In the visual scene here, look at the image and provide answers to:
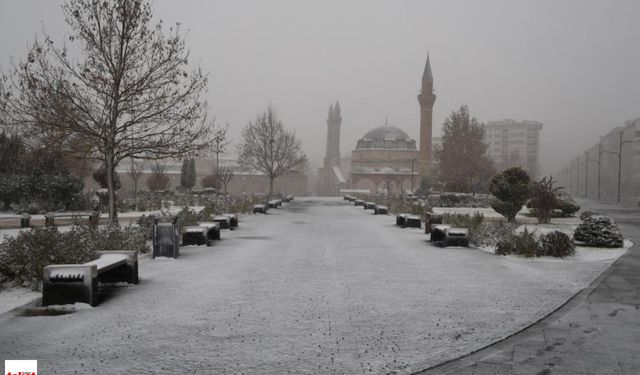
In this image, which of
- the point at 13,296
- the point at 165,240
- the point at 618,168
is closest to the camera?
the point at 13,296

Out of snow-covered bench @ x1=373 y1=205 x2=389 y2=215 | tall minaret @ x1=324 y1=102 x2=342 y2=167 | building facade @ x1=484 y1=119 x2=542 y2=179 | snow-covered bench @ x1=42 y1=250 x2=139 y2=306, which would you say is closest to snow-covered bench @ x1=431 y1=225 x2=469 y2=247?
snow-covered bench @ x1=42 y1=250 x2=139 y2=306

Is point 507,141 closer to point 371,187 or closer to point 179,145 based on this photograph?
point 371,187

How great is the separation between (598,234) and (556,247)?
3141 millimetres

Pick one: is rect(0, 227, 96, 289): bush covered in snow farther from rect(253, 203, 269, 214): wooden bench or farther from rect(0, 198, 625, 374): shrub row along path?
rect(253, 203, 269, 214): wooden bench

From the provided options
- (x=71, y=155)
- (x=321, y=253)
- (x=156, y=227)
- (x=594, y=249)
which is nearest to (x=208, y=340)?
(x=156, y=227)

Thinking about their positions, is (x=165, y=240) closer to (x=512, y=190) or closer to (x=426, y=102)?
(x=512, y=190)

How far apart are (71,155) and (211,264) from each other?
407 inches

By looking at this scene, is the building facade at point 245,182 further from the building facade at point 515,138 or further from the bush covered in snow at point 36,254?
the building facade at point 515,138

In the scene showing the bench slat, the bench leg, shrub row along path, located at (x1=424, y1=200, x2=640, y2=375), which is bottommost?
shrub row along path, located at (x1=424, y1=200, x2=640, y2=375)

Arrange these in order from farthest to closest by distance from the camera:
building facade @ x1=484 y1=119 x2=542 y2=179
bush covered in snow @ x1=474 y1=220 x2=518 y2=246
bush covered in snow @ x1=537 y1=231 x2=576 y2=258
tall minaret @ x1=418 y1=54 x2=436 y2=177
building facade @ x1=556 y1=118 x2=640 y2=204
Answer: building facade @ x1=484 y1=119 x2=542 y2=179, building facade @ x1=556 y1=118 x2=640 y2=204, tall minaret @ x1=418 y1=54 x2=436 y2=177, bush covered in snow @ x1=474 y1=220 x2=518 y2=246, bush covered in snow @ x1=537 y1=231 x2=576 y2=258

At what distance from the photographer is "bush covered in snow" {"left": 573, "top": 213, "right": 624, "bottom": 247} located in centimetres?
1599

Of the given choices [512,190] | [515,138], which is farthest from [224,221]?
[515,138]

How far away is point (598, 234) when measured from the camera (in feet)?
52.9

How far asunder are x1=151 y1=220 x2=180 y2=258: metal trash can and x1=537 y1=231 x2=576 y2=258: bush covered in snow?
9.47 meters
